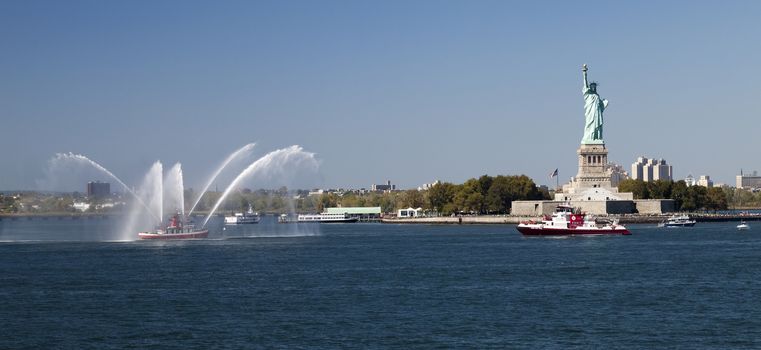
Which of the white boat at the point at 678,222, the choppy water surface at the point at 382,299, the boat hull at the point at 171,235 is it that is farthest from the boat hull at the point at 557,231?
the boat hull at the point at 171,235

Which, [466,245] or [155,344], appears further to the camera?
[466,245]

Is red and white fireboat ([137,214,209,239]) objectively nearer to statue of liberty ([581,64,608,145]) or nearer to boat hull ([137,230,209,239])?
boat hull ([137,230,209,239])

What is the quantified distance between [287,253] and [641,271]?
86.7ft

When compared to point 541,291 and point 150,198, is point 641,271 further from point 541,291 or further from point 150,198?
point 150,198

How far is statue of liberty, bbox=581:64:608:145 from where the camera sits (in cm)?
15288

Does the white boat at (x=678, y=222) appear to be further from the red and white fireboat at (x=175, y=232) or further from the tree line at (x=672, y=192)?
the red and white fireboat at (x=175, y=232)

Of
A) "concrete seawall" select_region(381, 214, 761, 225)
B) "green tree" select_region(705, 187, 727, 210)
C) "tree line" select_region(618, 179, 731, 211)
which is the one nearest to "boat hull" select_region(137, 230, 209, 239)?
"concrete seawall" select_region(381, 214, 761, 225)

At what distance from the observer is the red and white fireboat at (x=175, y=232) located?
94750mm

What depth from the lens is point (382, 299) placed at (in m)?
48.3

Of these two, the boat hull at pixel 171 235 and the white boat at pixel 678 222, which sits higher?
the white boat at pixel 678 222

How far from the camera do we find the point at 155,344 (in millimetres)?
36969

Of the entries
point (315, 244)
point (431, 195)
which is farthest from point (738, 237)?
point (431, 195)

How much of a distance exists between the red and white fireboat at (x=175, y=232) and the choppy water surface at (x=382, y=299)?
13.1m

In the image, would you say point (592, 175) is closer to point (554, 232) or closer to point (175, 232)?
point (554, 232)
